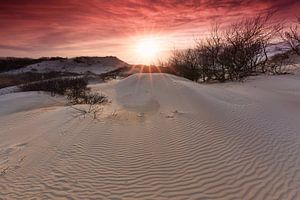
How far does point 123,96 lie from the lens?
45.4ft

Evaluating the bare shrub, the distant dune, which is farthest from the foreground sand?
the distant dune

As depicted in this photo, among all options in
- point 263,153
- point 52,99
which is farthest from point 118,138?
point 52,99

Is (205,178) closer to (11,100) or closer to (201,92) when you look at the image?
(201,92)

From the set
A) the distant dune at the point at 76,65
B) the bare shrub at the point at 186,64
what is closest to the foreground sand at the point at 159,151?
the bare shrub at the point at 186,64

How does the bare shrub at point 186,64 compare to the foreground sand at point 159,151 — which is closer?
the foreground sand at point 159,151

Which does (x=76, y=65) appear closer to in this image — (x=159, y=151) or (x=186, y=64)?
(x=186, y=64)

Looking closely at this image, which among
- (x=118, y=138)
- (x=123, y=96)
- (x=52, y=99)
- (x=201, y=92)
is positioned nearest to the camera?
(x=118, y=138)

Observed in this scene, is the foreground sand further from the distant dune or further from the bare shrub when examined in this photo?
the distant dune

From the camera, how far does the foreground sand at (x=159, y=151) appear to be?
17.2 ft

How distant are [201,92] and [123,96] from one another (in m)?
3.93

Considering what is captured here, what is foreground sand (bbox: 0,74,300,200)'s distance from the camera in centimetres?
524

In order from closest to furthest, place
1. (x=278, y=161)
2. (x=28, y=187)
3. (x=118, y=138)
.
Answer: (x=28, y=187) < (x=278, y=161) < (x=118, y=138)

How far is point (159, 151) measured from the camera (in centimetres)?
680

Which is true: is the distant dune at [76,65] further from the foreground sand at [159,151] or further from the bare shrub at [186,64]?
the foreground sand at [159,151]
